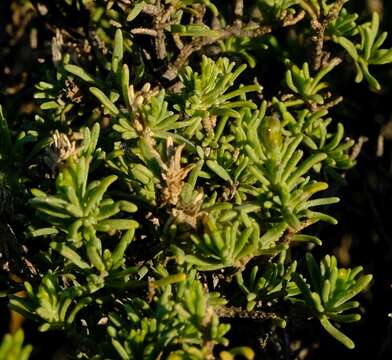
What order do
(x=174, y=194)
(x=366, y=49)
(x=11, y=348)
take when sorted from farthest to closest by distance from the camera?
(x=366, y=49), (x=174, y=194), (x=11, y=348)

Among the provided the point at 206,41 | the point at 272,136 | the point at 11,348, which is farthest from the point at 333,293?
the point at 206,41

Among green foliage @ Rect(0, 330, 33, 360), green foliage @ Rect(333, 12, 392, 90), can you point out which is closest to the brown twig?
green foliage @ Rect(333, 12, 392, 90)

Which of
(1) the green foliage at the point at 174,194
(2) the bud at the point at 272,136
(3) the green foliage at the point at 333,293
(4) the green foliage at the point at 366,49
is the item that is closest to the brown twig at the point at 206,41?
(1) the green foliage at the point at 174,194

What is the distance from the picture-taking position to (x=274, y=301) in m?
1.32

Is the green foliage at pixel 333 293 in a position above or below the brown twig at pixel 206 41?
below

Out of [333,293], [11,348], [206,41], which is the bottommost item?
[333,293]

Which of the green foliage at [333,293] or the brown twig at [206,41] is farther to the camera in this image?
the brown twig at [206,41]

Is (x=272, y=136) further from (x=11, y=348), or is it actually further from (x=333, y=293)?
(x=11, y=348)

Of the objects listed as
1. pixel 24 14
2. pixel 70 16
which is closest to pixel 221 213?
pixel 70 16

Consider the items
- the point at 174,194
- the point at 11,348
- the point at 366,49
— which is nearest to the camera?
the point at 11,348

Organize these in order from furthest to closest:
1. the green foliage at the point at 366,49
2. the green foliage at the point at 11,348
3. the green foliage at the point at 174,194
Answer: the green foliage at the point at 366,49 → the green foliage at the point at 174,194 → the green foliage at the point at 11,348

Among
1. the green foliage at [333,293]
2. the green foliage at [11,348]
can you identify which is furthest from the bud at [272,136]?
the green foliage at [11,348]

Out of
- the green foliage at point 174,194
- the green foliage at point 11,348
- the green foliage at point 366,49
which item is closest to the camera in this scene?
the green foliage at point 11,348

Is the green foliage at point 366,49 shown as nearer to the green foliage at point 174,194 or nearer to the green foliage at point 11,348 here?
the green foliage at point 174,194
